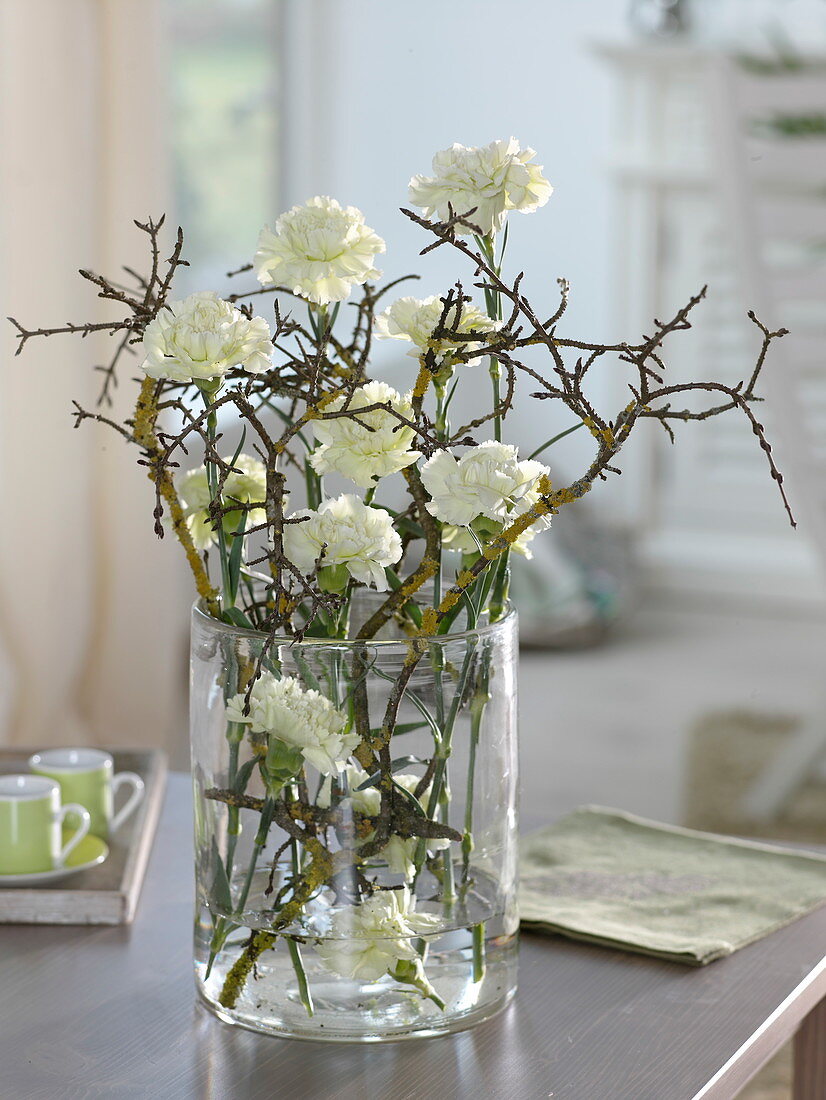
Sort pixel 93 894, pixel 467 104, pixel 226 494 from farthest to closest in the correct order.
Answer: pixel 467 104 → pixel 93 894 → pixel 226 494

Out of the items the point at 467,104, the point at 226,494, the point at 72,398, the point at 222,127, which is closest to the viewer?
the point at 226,494

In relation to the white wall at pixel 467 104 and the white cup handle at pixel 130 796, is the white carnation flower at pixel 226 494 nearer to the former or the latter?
the white cup handle at pixel 130 796

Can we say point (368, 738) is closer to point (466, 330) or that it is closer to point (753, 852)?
point (466, 330)

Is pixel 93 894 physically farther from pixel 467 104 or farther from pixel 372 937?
pixel 467 104

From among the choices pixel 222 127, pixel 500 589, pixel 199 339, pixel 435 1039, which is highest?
pixel 222 127

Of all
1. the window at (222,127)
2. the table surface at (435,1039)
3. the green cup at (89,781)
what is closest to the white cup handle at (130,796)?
the green cup at (89,781)

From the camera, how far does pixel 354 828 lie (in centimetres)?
70

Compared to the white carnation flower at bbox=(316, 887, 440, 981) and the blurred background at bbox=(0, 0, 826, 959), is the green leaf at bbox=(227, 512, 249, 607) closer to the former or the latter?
the white carnation flower at bbox=(316, 887, 440, 981)

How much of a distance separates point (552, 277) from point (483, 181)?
8.92ft

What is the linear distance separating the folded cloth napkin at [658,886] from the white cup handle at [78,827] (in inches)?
10.6

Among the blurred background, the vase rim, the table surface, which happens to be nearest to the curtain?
the blurred background

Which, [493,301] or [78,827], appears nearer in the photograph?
[493,301]

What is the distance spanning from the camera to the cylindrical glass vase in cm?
68

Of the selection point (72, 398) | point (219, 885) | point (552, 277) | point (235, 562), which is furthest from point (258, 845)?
point (552, 277)
